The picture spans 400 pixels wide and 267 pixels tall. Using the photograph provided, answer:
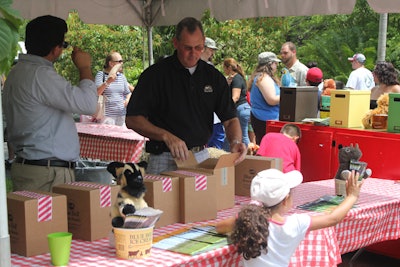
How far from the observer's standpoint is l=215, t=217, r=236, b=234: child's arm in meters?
2.31

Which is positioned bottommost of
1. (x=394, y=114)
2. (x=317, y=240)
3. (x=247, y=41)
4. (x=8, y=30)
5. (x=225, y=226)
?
(x=317, y=240)

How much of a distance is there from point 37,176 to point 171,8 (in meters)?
3.79

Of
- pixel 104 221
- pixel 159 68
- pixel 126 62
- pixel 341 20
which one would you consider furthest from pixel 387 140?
pixel 341 20

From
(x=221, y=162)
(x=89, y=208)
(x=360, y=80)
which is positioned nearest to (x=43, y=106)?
(x=89, y=208)

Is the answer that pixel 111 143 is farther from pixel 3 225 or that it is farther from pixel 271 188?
pixel 3 225

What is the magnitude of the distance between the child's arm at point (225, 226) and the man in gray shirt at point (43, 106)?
0.94 metres

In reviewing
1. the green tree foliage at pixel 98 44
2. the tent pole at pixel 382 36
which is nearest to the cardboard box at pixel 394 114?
the tent pole at pixel 382 36

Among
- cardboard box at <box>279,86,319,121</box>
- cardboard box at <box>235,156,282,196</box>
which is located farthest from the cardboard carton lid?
cardboard box at <box>279,86,319,121</box>

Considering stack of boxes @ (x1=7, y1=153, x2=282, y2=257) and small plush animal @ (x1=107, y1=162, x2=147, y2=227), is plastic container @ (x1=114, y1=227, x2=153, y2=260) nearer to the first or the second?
small plush animal @ (x1=107, y1=162, x2=147, y2=227)

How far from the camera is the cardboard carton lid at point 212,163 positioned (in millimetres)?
2809

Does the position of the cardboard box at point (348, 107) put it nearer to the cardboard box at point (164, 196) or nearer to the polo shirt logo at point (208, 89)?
the polo shirt logo at point (208, 89)

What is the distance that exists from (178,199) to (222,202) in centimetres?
35

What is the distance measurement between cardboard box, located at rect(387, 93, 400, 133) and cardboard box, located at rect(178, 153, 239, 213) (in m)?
1.92

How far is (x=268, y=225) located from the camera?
7.31 feet
